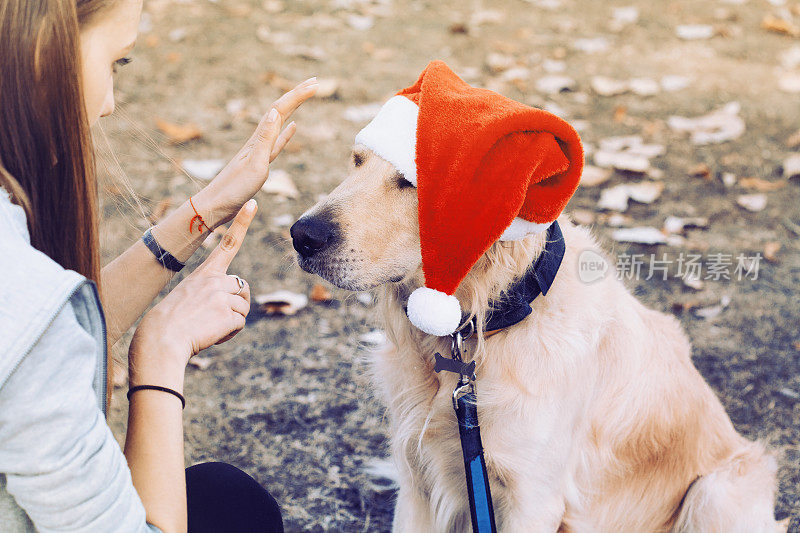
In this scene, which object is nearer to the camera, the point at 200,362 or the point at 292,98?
the point at 292,98

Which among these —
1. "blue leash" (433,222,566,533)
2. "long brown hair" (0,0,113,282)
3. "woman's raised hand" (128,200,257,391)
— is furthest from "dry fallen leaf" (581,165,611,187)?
"long brown hair" (0,0,113,282)

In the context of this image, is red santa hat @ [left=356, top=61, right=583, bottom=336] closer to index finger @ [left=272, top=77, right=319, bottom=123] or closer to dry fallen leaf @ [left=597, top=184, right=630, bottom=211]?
index finger @ [left=272, top=77, right=319, bottom=123]

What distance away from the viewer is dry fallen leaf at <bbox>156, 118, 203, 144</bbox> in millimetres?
4078

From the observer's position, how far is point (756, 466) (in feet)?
6.40

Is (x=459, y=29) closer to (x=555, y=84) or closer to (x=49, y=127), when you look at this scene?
(x=555, y=84)

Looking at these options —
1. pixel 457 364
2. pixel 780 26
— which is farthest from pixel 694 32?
pixel 457 364

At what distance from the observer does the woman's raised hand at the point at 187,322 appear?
1250 mm

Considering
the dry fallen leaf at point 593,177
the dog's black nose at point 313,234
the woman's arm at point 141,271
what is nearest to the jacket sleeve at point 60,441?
the dog's black nose at point 313,234

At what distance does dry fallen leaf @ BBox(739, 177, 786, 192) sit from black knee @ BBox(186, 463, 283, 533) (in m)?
3.00

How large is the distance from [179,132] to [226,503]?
300 centimetres

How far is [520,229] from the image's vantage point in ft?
4.94

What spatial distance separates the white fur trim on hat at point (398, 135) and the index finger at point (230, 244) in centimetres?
31

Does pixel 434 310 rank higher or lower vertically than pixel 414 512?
higher

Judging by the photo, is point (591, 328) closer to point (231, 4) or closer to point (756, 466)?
point (756, 466)
